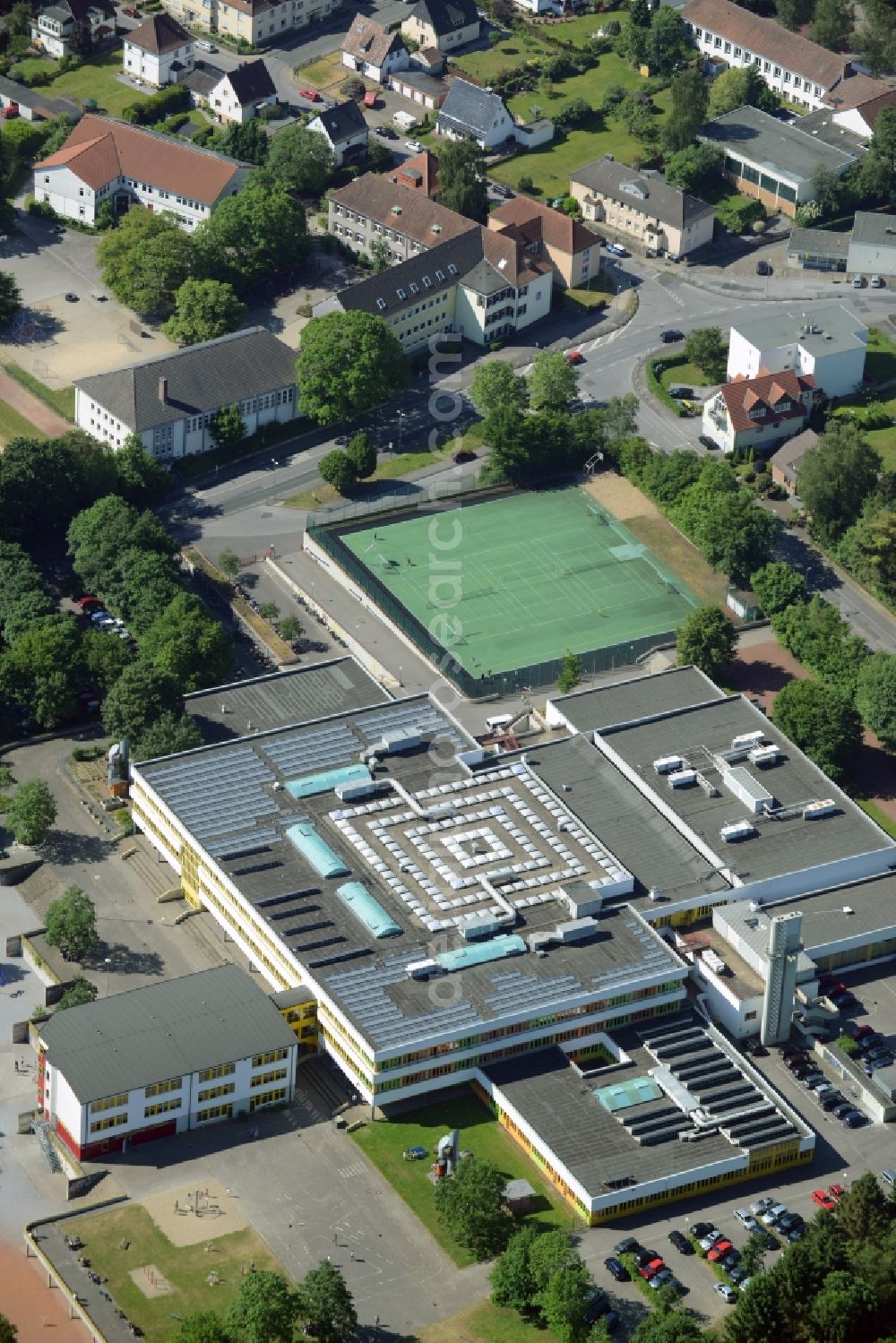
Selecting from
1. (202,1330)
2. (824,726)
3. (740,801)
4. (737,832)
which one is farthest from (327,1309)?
(824,726)

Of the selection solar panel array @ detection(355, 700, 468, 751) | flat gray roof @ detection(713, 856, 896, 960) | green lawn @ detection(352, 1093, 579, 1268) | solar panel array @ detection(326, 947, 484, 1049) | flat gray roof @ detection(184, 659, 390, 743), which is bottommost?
green lawn @ detection(352, 1093, 579, 1268)

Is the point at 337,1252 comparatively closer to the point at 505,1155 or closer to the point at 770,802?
the point at 505,1155

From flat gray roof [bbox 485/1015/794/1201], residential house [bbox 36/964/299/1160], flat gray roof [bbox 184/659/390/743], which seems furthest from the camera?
flat gray roof [bbox 184/659/390/743]

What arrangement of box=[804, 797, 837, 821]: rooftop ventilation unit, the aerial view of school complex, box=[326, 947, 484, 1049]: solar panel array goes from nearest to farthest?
the aerial view of school complex < box=[326, 947, 484, 1049]: solar panel array < box=[804, 797, 837, 821]: rooftop ventilation unit

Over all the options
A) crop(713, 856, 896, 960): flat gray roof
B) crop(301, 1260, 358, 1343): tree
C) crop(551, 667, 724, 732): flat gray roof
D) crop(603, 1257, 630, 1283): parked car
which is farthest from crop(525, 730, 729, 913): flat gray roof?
crop(301, 1260, 358, 1343): tree

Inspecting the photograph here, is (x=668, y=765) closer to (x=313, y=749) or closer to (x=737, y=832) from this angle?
(x=737, y=832)

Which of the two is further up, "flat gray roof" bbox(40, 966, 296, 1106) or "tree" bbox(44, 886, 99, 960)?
"flat gray roof" bbox(40, 966, 296, 1106)

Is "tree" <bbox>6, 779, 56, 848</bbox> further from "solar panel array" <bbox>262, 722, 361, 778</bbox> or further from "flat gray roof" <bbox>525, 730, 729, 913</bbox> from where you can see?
"flat gray roof" <bbox>525, 730, 729, 913</bbox>
